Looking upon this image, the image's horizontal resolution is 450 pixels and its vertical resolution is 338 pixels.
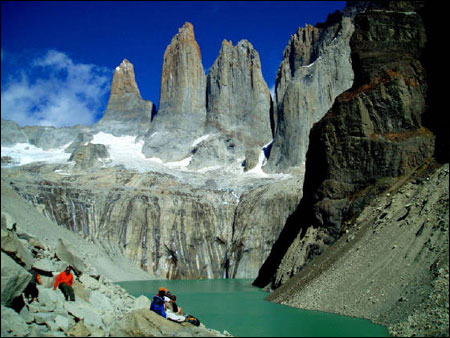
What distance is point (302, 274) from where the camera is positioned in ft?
94.6

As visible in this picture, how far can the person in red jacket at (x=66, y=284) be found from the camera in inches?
593

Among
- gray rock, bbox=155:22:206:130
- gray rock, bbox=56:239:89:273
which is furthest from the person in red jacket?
gray rock, bbox=155:22:206:130

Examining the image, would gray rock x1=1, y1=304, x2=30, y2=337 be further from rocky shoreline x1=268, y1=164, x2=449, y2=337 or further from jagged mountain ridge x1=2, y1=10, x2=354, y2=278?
jagged mountain ridge x1=2, y1=10, x2=354, y2=278

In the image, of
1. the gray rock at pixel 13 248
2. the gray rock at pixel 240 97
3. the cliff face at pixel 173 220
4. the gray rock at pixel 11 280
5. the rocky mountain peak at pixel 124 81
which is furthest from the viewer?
the rocky mountain peak at pixel 124 81

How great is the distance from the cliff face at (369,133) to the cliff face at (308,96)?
51296 millimetres

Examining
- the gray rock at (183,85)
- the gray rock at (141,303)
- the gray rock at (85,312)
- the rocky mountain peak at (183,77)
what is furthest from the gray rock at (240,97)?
the gray rock at (85,312)

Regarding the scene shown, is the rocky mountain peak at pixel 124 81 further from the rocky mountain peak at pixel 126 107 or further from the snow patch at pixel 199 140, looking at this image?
the snow patch at pixel 199 140

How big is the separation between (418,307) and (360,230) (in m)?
11.9

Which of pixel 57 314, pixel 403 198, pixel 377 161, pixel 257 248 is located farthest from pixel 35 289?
pixel 257 248

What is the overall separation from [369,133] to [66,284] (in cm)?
2510

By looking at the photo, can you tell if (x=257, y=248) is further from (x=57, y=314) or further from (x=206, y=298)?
(x=57, y=314)

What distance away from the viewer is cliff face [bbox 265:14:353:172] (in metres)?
91.7

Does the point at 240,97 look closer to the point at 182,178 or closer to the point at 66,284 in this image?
the point at 182,178

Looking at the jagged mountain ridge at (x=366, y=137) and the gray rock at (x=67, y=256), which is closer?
the gray rock at (x=67, y=256)
